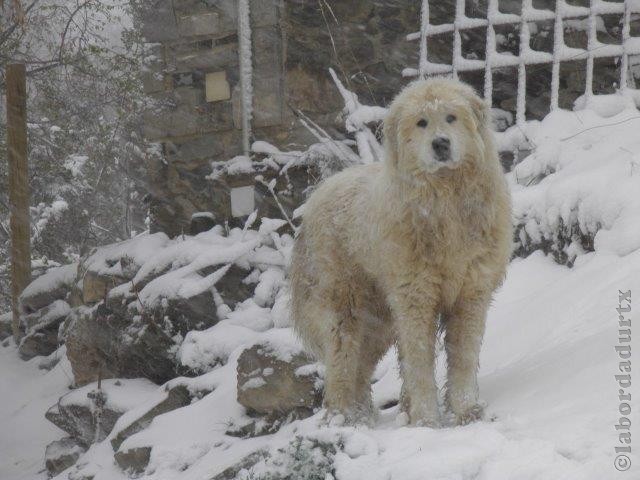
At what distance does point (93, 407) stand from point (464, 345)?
496 centimetres

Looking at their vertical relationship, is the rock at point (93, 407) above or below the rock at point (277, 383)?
below

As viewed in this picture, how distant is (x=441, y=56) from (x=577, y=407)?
608 cm

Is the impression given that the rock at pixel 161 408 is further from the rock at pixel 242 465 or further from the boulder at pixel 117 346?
the rock at pixel 242 465

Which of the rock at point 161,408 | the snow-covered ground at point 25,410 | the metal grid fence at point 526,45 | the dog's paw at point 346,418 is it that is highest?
the metal grid fence at point 526,45

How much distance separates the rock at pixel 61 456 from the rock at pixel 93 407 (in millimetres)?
78

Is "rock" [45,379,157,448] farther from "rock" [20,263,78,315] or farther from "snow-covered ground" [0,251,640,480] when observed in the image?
"rock" [20,263,78,315]

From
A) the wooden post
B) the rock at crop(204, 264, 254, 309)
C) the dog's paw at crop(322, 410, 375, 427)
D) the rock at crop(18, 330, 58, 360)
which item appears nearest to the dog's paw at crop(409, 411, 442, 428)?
the dog's paw at crop(322, 410, 375, 427)

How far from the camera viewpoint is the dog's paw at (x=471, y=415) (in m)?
4.44

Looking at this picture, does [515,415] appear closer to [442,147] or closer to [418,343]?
[418,343]

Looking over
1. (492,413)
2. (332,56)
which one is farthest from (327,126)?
(492,413)

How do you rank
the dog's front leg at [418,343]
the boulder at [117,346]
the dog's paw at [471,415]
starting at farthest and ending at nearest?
the boulder at [117,346]
the dog's front leg at [418,343]
the dog's paw at [471,415]

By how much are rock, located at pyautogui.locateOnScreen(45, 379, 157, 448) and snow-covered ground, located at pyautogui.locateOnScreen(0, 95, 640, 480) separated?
0.77 ft

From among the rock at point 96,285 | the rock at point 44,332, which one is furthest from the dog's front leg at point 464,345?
the rock at point 44,332

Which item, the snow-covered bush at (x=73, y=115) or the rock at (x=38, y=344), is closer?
the rock at (x=38, y=344)
